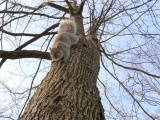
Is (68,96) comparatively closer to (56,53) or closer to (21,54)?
(21,54)

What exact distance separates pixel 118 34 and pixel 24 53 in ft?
5.94

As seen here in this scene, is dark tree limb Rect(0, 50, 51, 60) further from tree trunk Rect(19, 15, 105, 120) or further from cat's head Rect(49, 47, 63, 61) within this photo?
tree trunk Rect(19, 15, 105, 120)

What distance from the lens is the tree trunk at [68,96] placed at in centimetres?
149

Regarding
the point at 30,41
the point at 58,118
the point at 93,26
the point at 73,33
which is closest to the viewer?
the point at 58,118

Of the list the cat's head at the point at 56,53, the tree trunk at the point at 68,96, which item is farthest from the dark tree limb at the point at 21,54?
the tree trunk at the point at 68,96

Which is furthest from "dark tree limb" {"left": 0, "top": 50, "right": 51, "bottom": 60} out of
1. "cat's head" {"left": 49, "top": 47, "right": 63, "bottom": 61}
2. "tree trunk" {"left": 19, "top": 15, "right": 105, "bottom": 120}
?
"tree trunk" {"left": 19, "top": 15, "right": 105, "bottom": 120}

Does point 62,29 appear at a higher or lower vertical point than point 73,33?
higher

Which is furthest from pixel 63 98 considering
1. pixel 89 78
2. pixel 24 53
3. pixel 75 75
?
pixel 24 53

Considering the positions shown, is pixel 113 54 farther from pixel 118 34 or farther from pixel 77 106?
pixel 77 106

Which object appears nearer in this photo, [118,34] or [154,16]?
[154,16]

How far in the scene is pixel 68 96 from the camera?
5.49ft

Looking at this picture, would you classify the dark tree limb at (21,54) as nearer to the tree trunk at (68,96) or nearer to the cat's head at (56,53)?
the cat's head at (56,53)

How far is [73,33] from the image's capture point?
3.10 meters

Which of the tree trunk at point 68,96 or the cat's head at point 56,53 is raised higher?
the cat's head at point 56,53
